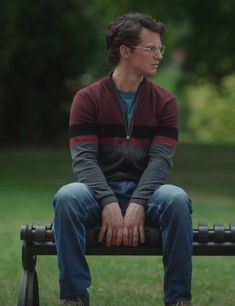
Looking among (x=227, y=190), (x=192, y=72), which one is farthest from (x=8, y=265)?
(x=192, y=72)

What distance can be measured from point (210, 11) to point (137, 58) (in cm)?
1929

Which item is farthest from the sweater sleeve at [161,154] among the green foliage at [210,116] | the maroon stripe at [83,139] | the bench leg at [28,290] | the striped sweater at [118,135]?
the green foliage at [210,116]

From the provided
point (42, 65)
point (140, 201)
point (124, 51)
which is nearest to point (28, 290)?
point (140, 201)

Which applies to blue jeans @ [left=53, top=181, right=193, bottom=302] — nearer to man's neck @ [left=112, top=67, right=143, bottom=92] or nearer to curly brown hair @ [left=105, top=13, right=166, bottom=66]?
man's neck @ [left=112, top=67, right=143, bottom=92]

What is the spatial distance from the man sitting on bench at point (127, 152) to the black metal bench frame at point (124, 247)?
6 centimetres

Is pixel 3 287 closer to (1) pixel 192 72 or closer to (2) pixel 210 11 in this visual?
(2) pixel 210 11

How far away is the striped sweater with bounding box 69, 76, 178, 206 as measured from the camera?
5402mm

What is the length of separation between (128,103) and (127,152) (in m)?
0.29

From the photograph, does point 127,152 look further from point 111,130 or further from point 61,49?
point 61,49

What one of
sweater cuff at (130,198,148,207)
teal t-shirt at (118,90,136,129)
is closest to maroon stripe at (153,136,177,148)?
teal t-shirt at (118,90,136,129)

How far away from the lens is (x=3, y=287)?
673cm

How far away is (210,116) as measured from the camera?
126ft

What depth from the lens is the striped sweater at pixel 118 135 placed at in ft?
17.7

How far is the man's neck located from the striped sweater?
3.1 inches
